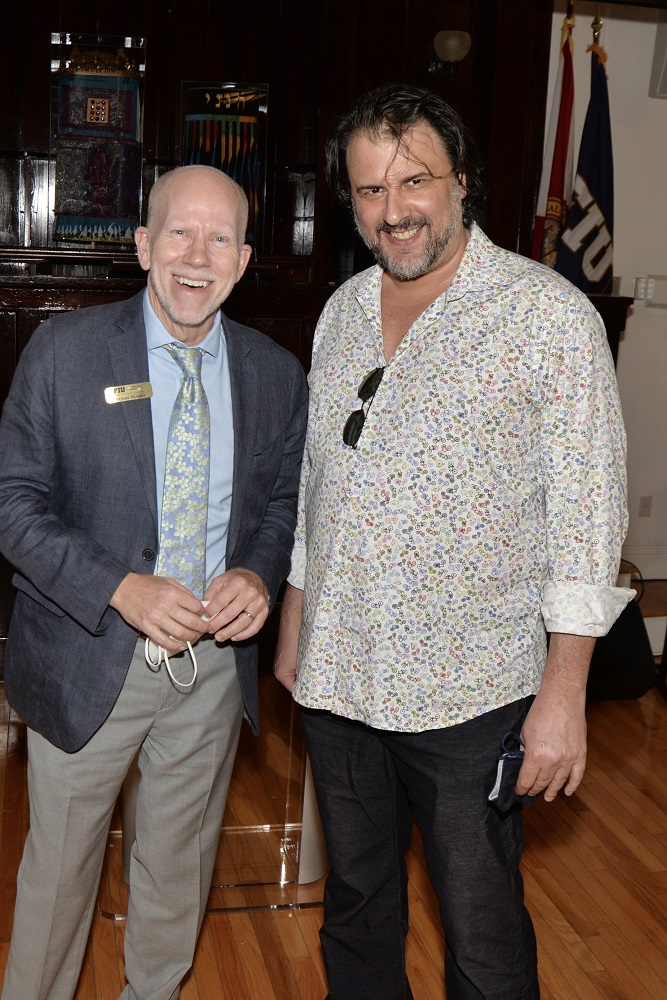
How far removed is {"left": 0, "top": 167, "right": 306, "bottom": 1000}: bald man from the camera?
1791 millimetres

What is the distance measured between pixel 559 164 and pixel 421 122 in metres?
→ 3.87

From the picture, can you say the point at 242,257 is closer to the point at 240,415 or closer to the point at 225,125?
the point at 240,415

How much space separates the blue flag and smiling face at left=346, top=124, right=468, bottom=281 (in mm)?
3674

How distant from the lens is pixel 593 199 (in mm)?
5301

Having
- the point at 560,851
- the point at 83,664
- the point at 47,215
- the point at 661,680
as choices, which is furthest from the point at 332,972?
the point at 47,215

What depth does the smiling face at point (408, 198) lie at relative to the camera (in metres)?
1.75

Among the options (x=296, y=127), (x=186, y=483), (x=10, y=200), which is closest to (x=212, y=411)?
(x=186, y=483)

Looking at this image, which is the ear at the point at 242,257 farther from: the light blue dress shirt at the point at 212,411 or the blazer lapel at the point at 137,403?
the blazer lapel at the point at 137,403

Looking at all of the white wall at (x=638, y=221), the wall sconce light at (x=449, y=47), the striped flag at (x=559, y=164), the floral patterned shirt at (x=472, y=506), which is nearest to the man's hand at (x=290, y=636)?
the floral patterned shirt at (x=472, y=506)

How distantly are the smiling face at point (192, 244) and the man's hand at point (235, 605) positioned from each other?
463mm

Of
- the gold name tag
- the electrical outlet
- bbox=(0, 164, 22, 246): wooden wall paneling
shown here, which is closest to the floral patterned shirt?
the gold name tag

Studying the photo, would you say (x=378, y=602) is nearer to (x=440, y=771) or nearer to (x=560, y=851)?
(x=440, y=771)

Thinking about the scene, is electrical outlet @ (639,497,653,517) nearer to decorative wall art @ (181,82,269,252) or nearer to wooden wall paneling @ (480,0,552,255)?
wooden wall paneling @ (480,0,552,255)

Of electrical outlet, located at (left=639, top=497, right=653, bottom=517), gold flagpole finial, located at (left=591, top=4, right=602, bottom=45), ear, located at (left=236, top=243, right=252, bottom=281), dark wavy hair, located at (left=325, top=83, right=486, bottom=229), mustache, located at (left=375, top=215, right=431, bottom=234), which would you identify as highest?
gold flagpole finial, located at (left=591, top=4, right=602, bottom=45)
